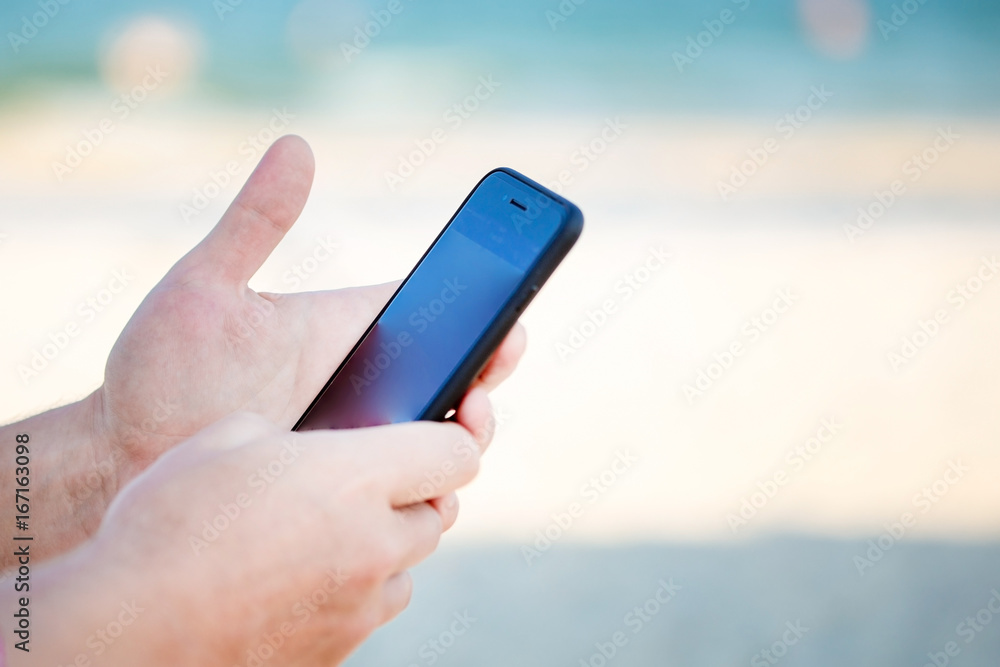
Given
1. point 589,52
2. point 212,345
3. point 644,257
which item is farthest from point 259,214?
point 589,52

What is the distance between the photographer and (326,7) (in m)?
3.29

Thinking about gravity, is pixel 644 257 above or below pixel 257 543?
above

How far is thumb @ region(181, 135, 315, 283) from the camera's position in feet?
2.87

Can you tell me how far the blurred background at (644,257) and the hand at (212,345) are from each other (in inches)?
25.5

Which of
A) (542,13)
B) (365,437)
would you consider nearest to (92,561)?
(365,437)

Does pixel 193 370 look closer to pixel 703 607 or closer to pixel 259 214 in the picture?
pixel 259 214

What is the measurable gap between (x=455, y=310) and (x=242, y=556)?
0.37 metres

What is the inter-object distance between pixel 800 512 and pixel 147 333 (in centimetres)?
129

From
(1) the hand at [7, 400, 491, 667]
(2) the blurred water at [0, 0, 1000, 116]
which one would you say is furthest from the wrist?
(2) the blurred water at [0, 0, 1000, 116]

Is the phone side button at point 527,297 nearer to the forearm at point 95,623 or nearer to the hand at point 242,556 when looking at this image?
the hand at point 242,556

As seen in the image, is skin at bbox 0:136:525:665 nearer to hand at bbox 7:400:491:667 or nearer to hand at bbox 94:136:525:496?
hand at bbox 7:400:491:667

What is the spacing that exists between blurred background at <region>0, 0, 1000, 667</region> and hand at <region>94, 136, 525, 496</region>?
0.65 m

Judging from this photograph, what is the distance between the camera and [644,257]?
203cm

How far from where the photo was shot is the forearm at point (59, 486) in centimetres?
90
